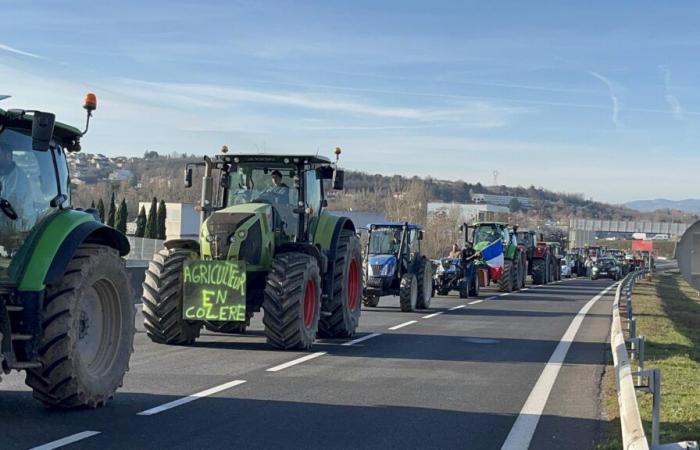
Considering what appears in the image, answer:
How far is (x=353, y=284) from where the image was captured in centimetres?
1672

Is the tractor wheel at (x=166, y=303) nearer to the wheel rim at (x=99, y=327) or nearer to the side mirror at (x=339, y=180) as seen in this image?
the side mirror at (x=339, y=180)

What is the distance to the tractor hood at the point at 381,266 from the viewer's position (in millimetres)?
23922

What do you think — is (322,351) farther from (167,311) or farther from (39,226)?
(39,226)

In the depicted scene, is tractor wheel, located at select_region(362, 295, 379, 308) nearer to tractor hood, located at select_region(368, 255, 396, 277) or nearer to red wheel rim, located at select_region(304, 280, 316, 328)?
tractor hood, located at select_region(368, 255, 396, 277)

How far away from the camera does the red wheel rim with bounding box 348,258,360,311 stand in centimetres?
1653

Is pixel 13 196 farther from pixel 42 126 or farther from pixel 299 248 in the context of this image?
pixel 299 248

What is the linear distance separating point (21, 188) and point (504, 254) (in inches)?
1147

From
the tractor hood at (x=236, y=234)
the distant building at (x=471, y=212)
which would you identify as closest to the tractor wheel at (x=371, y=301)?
the tractor hood at (x=236, y=234)

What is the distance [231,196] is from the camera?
1484 centimetres

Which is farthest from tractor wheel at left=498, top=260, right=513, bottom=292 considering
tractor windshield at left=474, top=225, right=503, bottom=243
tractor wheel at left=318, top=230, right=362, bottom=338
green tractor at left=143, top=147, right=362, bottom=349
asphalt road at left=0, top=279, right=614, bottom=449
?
green tractor at left=143, top=147, right=362, bottom=349

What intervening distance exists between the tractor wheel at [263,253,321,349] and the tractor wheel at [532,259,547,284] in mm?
32687

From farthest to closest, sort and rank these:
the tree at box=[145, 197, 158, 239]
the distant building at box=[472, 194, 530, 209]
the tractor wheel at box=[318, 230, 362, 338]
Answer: the distant building at box=[472, 194, 530, 209]
the tree at box=[145, 197, 158, 239]
the tractor wheel at box=[318, 230, 362, 338]

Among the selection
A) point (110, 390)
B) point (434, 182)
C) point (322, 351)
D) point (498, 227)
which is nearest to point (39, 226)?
point (110, 390)

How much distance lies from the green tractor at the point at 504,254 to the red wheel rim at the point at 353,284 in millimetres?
17617
